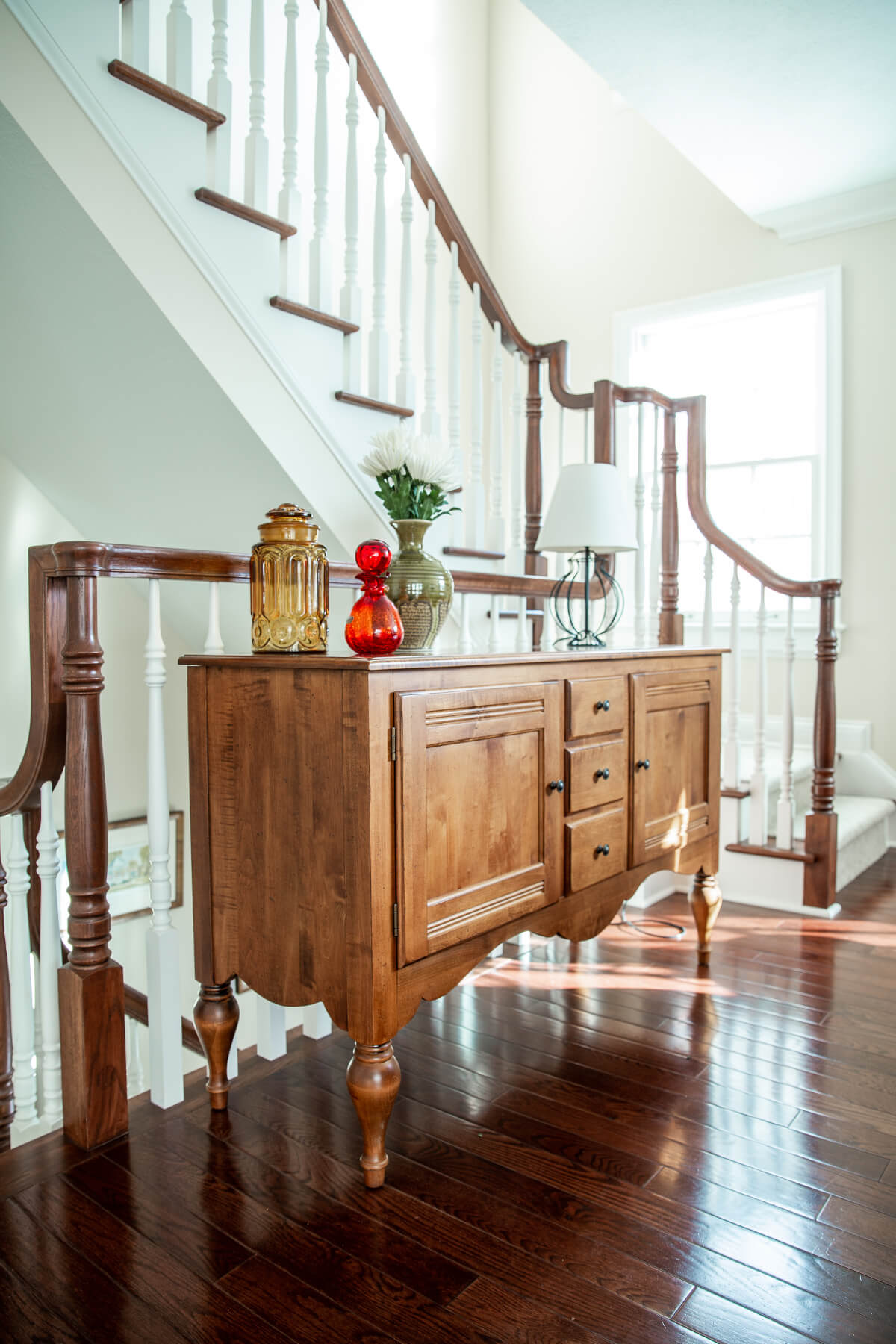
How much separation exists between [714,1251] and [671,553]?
235cm

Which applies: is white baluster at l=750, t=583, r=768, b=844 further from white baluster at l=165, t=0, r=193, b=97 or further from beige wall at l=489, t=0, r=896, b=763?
white baluster at l=165, t=0, r=193, b=97

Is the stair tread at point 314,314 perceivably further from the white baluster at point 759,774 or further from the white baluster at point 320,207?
the white baluster at point 759,774

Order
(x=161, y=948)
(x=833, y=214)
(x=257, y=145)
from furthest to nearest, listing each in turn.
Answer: (x=833, y=214) < (x=257, y=145) < (x=161, y=948)

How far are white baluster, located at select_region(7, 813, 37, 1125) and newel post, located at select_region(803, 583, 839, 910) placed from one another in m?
2.42

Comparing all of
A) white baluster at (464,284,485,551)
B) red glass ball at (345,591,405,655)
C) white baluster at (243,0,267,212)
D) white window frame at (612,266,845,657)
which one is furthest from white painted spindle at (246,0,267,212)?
white window frame at (612,266,845,657)

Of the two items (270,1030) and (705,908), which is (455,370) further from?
(270,1030)

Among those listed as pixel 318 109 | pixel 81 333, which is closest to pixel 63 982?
pixel 81 333

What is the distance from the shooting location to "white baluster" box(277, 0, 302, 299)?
2189 millimetres

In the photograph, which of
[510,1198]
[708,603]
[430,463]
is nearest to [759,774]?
[708,603]

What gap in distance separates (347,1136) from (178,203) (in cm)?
190

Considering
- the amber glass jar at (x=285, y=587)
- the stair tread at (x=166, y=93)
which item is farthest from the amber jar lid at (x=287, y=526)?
the stair tread at (x=166, y=93)

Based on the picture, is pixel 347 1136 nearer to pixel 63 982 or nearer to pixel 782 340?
pixel 63 982

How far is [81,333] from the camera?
2109mm

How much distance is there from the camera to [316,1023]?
6.55 ft
